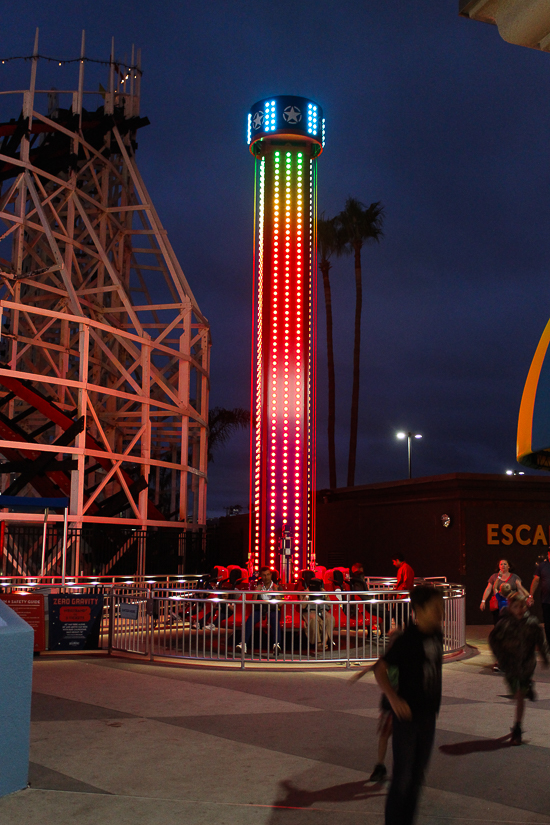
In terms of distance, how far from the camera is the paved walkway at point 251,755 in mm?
5770

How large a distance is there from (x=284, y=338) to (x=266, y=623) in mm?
8763

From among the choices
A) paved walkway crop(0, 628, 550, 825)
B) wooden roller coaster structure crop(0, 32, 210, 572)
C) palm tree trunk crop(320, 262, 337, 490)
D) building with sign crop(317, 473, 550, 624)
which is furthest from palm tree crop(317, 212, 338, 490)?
paved walkway crop(0, 628, 550, 825)

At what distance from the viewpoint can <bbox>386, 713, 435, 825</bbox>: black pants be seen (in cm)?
470

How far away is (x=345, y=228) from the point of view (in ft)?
161

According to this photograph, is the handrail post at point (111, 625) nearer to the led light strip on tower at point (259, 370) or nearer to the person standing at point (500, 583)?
the led light strip on tower at point (259, 370)

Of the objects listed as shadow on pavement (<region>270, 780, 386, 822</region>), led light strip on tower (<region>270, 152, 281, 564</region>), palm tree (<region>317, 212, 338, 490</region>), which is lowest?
shadow on pavement (<region>270, 780, 386, 822</region>)

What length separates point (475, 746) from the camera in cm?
764

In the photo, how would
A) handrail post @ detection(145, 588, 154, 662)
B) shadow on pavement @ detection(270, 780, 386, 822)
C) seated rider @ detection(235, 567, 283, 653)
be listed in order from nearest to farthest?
1. shadow on pavement @ detection(270, 780, 386, 822)
2. seated rider @ detection(235, 567, 283, 653)
3. handrail post @ detection(145, 588, 154, 662)

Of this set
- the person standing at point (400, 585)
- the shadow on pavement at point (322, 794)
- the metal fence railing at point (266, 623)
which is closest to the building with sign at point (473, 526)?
the person standing at point (400, 585)

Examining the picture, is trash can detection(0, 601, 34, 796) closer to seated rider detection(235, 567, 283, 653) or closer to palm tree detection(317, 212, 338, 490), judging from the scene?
seated rider detection(235, 567, 283, 653)

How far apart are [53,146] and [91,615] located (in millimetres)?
24531

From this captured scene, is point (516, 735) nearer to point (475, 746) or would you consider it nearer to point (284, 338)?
point (475, 746)

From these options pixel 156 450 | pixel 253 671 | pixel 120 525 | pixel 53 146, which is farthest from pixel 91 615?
pixel 53 146

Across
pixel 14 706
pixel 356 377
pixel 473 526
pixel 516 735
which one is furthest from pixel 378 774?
pixel 356 377
